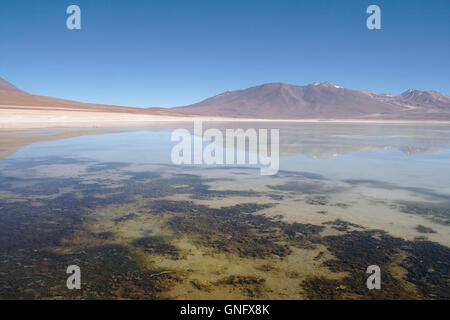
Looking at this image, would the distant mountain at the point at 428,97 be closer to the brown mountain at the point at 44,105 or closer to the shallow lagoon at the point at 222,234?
the brown mountain at the point at 44,105

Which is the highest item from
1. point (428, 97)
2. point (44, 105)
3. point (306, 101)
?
point (428, 97)

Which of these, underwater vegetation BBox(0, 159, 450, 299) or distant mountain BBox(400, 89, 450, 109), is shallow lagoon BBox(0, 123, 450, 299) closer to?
underwater vegetation BBox(0, 159, 450, 299)

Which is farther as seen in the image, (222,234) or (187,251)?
(222,234)

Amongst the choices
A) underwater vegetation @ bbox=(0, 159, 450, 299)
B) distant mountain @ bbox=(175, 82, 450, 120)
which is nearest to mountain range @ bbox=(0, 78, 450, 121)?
distant mountain @ bbox=(175, 82, 450, 120)

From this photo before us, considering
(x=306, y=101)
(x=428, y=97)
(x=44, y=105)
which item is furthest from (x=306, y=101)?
(x=44, y=105)

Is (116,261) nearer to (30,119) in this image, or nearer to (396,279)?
(396,279)

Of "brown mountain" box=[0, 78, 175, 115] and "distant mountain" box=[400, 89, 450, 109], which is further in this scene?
"distant mountain" box=[400, 89, 450, 109]

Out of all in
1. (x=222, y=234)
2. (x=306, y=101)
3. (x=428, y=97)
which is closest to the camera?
(x=222, y=234)

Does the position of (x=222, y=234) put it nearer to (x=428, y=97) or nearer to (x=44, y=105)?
(x=44, y=105)
